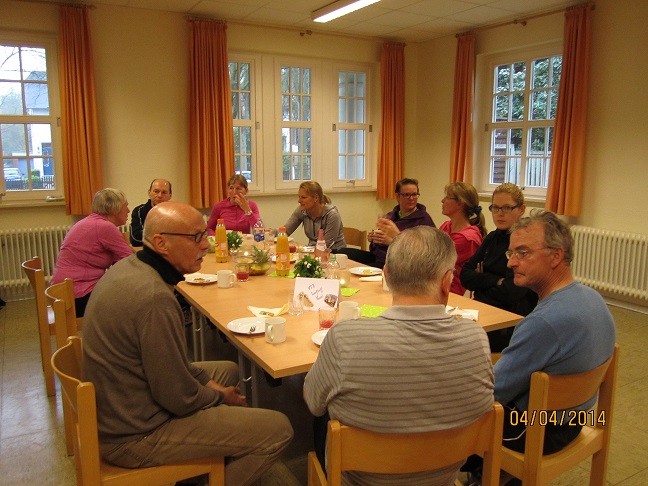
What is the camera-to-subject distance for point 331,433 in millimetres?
1294

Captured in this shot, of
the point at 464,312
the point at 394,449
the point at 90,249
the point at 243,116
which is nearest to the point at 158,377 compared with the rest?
the point at 394,449

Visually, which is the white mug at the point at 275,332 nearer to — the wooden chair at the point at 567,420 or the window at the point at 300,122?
the wooden chair at the point at 567,420

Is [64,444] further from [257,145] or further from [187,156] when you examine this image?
[257,145]

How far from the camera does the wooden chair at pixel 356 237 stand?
501cm

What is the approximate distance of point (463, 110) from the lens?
6.56 metres

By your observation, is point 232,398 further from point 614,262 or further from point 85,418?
point 614,262

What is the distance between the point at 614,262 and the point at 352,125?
3.65m

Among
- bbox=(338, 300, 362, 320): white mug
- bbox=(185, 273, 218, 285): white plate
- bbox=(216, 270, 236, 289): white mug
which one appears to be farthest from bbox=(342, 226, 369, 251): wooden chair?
bbox=(338, 300, 362, 320): white mug

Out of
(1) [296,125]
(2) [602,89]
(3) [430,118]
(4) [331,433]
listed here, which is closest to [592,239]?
(2) [602,89]

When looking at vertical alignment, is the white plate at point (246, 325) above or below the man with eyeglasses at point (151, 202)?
below

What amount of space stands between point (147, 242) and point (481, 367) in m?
1.17

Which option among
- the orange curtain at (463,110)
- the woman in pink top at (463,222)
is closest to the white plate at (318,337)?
the woman in pink top at (463,222)

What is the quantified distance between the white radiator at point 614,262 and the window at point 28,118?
5532 mm
